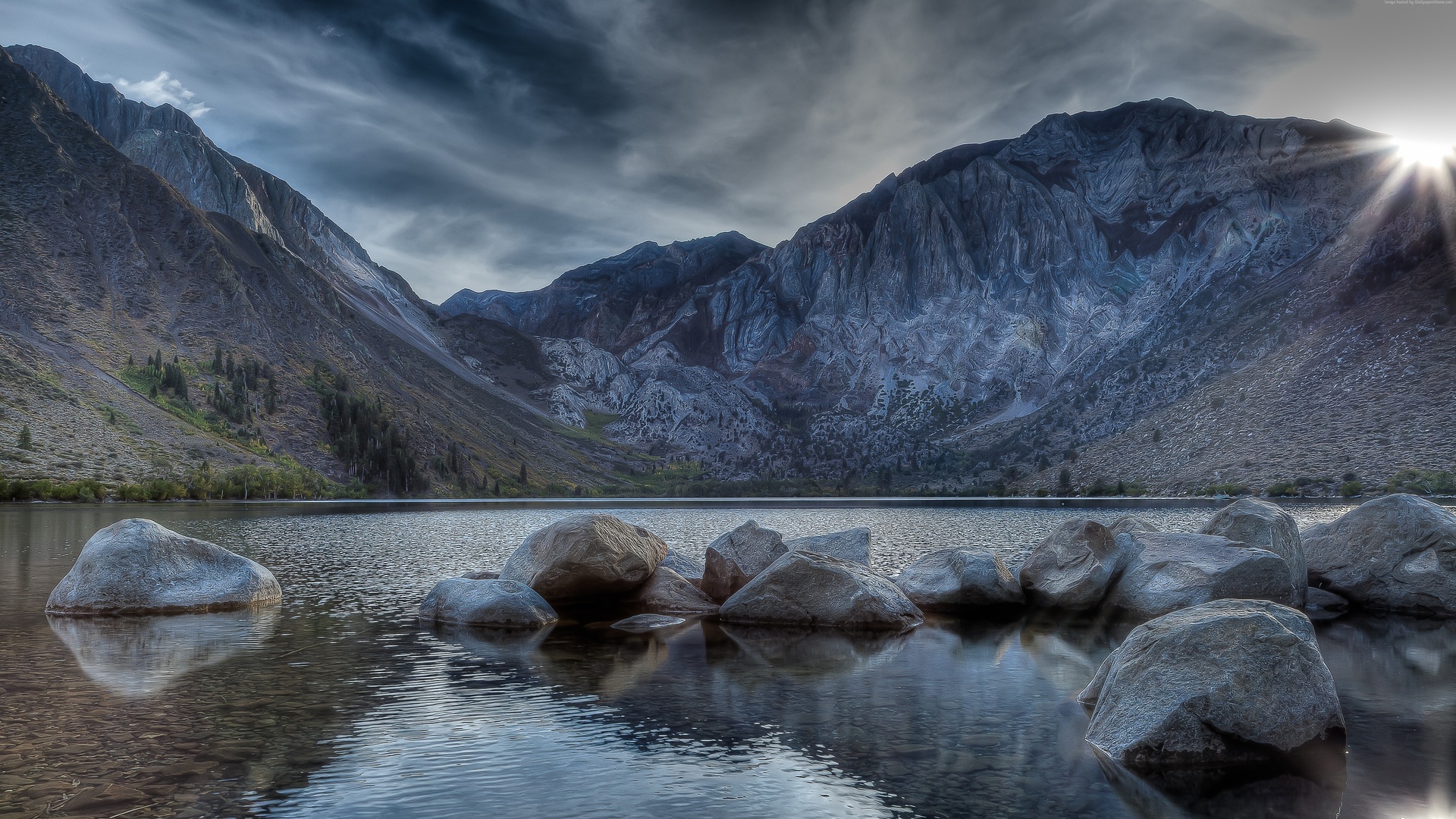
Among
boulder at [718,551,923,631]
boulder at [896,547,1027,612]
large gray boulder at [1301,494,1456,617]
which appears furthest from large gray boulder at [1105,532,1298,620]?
boulder at [718,551,923,631]

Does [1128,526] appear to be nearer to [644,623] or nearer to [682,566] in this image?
[682,566]

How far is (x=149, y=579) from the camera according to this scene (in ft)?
93.0

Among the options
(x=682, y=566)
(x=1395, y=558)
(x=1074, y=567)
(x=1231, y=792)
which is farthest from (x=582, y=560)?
(x=1395, y=558)

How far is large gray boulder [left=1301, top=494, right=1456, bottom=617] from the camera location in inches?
1144

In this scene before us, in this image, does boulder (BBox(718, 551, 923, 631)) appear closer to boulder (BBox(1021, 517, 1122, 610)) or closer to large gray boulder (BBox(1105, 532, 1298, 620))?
boulder (BBox(1021, 517, 1122, 610))

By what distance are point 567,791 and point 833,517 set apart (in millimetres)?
106878

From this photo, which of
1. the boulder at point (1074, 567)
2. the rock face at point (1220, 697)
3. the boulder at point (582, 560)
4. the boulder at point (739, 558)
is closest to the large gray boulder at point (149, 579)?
the boulder at point (582, 560)

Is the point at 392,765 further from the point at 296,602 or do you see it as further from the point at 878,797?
the point at 296,602

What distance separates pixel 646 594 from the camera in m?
32.0

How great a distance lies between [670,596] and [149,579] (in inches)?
707

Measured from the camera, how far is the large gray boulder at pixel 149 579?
2759 cm

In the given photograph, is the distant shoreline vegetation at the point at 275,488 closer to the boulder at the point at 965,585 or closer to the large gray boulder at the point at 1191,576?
the large gray boulder at the point at 1191,576

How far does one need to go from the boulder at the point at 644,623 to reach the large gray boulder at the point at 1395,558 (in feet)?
82.3

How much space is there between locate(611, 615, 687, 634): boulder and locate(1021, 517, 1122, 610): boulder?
1388 centimetres
